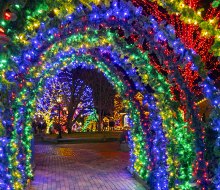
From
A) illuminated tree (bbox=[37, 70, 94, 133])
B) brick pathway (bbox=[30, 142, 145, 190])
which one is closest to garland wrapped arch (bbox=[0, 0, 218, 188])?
brick pathway (bbox=[30, 142, 145, 190])

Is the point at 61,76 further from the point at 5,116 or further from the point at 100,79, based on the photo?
the point at 5,116

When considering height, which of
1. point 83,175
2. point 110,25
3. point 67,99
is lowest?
point 83,175

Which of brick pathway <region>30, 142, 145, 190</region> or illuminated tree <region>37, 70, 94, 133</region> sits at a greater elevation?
illuminated tree <region>37, 70, 94, 133</region>

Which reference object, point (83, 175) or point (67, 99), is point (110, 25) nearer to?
Result: point (83, 175)

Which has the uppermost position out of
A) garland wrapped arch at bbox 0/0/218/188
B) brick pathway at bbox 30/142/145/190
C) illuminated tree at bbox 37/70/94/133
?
illuminated tree at bbox 37/70/94/133

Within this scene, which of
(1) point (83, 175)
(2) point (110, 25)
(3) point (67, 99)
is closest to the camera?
(2) point (110, 25)

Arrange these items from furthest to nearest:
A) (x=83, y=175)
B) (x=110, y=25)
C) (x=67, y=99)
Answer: (x=67, y=99), (x=83, y=175), (x=110, y=25)

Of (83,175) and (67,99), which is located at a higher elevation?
(67,99)

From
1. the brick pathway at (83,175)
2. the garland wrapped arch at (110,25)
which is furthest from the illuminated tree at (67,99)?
the garland wrapped arch at (110,25)

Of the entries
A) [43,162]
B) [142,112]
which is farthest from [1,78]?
[43,162]

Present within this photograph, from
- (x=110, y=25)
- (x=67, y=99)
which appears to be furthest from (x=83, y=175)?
(x=67, y=99)

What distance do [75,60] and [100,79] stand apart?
90.9 ft

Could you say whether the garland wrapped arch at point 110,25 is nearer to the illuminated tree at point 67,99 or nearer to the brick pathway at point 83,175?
the brick pathway at point 83,175

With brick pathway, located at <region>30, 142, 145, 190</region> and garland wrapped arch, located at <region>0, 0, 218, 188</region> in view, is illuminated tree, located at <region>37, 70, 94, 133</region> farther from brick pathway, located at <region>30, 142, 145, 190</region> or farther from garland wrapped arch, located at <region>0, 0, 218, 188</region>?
garland wrapped arch, located at <region>0, 0, 218, 188</region>
